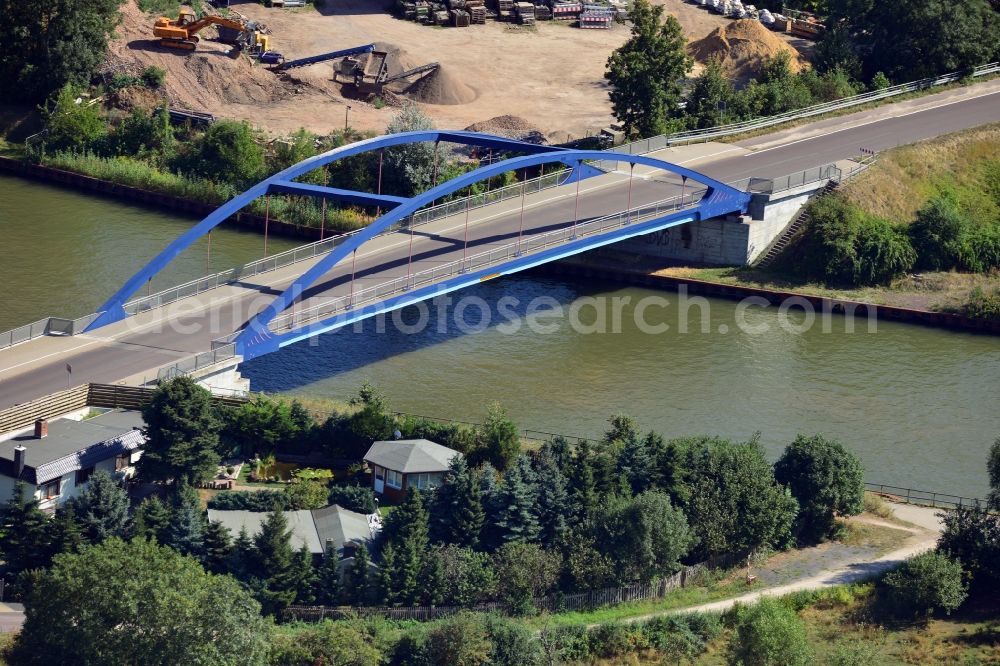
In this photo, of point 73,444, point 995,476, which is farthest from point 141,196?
point 995,476

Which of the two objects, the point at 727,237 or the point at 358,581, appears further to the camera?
the point at 727,237

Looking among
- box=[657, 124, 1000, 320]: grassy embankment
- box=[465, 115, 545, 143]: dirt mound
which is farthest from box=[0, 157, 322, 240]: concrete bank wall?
box=[657, 124, 1000, 320]: grassy embankment

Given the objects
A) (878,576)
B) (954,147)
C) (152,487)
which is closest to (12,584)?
(152,487)

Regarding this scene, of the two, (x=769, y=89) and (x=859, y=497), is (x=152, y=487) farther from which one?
(x=769, y=89)

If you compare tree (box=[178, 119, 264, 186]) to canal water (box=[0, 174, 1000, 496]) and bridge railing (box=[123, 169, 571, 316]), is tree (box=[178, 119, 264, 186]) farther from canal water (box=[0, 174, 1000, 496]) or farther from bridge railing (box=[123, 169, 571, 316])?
bridge railing (box=[123, 169, 571, 316])

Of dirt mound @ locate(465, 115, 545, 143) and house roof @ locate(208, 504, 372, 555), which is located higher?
dirt mound @ locate(465, 115, 545, 143)

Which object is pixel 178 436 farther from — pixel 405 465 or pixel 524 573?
pixel 524 573
